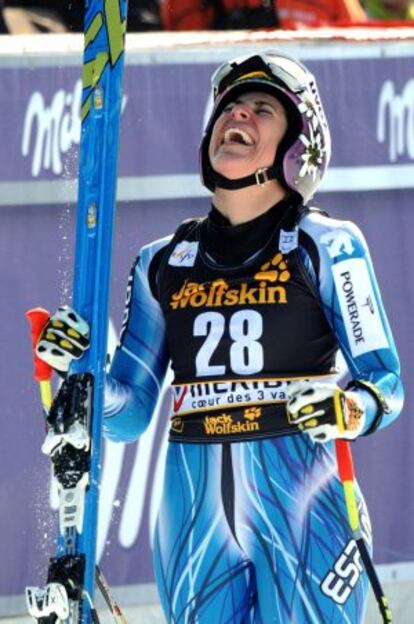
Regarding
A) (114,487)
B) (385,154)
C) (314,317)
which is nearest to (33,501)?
(114,487)

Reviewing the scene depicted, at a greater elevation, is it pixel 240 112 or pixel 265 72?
pixel 265 72

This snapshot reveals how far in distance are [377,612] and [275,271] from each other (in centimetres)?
243

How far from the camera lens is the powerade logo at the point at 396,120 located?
6.51m

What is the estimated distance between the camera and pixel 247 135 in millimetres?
4480

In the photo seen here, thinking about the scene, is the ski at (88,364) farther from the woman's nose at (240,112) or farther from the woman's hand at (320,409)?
the woman's hand at (320,409)

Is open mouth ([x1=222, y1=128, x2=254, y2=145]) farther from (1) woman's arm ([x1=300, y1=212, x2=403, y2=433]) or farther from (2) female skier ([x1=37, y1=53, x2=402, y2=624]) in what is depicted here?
(1) woman's arm ([x1=300, y1=212, x2=403, y2=433])

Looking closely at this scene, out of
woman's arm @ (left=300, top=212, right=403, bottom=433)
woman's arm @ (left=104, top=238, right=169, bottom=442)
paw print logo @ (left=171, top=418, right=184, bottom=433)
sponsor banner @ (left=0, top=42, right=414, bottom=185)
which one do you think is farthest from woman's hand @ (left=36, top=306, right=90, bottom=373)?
sponsor banner @ (left=0, top=42, right=414, bottom=185)

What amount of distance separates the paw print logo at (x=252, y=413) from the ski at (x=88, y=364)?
0.38 meters

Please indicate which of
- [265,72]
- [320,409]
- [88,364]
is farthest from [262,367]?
[265,72]

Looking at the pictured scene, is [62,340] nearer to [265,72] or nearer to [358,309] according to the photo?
[358,309]

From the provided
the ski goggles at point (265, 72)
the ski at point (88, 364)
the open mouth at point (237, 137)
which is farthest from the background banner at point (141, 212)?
the open mouth at point (237, 137)

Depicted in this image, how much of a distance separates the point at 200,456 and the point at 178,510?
143mm

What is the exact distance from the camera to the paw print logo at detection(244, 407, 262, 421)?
14.2ft

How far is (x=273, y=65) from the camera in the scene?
456 centimetres
